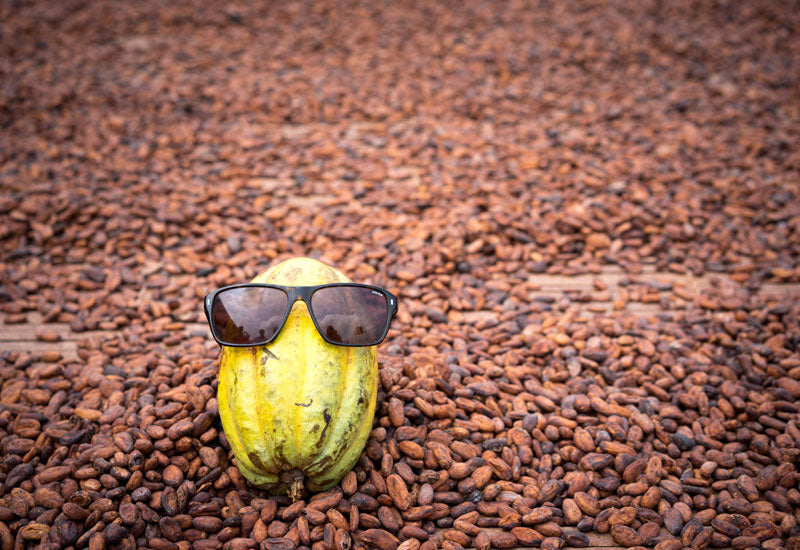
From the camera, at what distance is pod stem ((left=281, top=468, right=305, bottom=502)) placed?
6.39 feet

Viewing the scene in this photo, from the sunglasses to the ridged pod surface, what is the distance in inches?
2.0

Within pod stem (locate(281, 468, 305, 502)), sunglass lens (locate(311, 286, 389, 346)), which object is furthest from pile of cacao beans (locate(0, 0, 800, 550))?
sunglass lens (locate(311, 286, 389, 346))

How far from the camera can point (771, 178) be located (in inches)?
168

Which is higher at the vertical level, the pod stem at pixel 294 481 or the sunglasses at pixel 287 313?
the sunglasses at pixel 287 313

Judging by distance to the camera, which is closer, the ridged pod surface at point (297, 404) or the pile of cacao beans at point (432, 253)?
the ridged pod surface at point (297, 404)

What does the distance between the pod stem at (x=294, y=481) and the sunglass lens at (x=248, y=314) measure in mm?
502

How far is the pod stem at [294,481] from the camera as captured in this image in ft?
6.39

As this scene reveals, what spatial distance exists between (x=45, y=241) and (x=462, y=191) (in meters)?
2.98

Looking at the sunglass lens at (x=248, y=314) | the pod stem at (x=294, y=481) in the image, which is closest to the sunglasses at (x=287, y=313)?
the sunglass lens at (x=248, y=314)

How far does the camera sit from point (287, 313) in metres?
1.95

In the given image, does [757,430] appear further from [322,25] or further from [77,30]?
[77,30]

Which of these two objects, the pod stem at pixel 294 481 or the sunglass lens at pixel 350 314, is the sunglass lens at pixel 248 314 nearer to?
the sunglass lens at pixel 350 314

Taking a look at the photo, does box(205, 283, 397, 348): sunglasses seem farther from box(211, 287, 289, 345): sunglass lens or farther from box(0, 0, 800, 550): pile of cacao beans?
box(0, 0, 800, 550): pile of cacao beans

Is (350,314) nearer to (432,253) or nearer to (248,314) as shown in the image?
(248,314)
